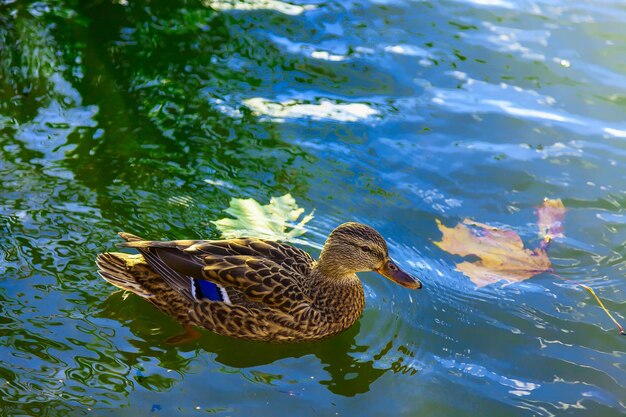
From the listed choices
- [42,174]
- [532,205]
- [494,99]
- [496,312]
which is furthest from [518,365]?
[42,174]

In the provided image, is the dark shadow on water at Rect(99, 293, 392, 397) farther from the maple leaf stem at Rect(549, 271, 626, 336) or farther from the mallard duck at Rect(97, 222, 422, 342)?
the maple leaf stem at Rect(549, 271, 626, 336)

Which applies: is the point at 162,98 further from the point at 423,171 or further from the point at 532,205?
the point at 532,205

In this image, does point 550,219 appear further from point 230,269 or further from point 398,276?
point 230,269

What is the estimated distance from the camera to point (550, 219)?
7.54 metres

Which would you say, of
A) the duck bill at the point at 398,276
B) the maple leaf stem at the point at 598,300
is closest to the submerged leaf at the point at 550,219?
the maple leaf stem at the point at 598,300

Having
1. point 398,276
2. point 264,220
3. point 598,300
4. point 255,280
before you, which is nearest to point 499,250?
point 598,300

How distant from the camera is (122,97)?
8.69 m

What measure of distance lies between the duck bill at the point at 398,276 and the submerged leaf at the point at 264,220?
100 centimetres

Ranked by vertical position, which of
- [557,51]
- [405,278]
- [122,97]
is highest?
[557,51]

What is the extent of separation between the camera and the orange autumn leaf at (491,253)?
6.89 meters

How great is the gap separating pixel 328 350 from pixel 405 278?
0.81 metres

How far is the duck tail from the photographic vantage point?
632cm

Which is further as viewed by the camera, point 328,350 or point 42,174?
point 42,174

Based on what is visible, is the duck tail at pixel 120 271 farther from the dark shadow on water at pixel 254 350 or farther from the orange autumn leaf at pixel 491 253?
the orange autumn leaf at pixel 491 253
